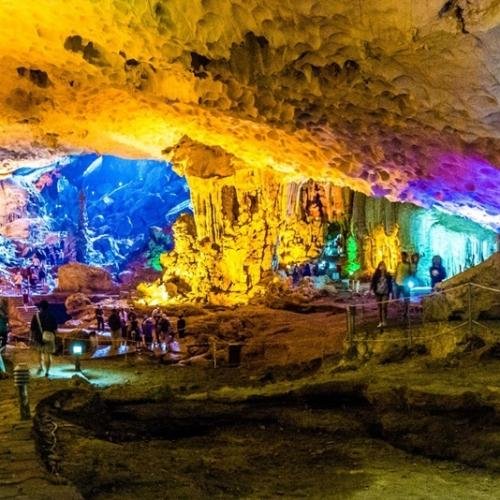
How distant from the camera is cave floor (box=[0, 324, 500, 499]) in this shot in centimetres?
574

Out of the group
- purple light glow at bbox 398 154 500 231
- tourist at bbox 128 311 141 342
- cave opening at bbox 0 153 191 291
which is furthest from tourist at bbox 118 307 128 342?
cave opening at bbox 0 153 191 291

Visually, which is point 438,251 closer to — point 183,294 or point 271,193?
point 271,193

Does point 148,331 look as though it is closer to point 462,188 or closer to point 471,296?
point 462,188

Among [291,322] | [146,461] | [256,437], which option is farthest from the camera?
[291,322]

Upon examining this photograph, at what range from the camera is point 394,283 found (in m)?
14.4

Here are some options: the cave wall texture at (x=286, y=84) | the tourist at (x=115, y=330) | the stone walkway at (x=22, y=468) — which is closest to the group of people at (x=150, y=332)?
the tourist at (x=115, y=330)

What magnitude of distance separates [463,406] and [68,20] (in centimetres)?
728

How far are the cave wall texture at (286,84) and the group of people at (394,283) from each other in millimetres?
1516

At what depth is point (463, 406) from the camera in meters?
7.04

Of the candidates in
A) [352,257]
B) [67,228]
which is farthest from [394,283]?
[67,228]

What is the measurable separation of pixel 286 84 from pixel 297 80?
0.65ft

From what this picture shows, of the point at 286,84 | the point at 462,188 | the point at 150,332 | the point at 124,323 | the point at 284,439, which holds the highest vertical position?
the point at 286,84

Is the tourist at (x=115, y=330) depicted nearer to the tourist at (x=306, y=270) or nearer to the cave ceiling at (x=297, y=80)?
the cave ceiling at (x=297, y=80)

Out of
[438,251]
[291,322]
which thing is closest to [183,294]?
[291,322]
